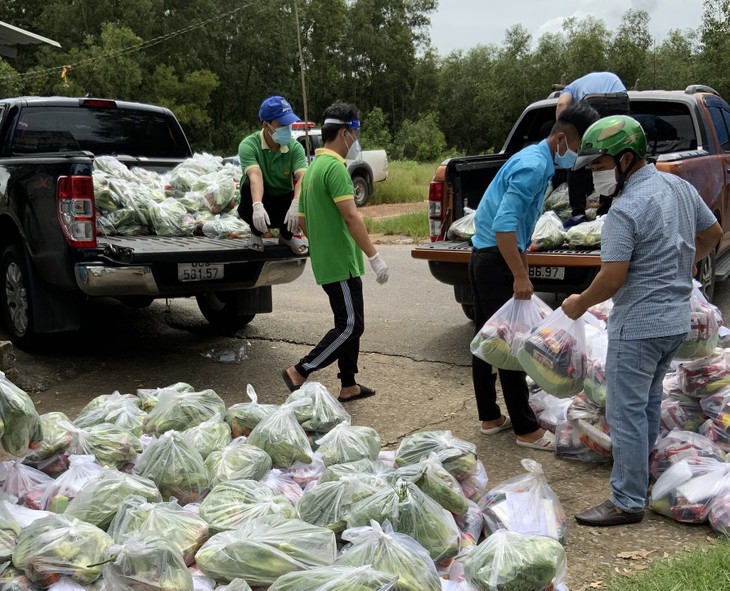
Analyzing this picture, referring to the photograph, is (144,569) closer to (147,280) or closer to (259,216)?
(147,280)

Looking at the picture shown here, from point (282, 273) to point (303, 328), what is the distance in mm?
1404

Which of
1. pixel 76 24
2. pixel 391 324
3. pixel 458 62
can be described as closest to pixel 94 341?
pixel 391 324

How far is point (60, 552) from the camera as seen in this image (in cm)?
295

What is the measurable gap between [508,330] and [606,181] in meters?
1.14

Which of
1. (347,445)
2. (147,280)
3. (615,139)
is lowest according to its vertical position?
(347,445)

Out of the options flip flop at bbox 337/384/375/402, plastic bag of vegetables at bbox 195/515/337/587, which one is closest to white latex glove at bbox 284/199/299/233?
flip flop at bbox 337/384/375/402

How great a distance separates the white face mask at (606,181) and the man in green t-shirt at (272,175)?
2.68m

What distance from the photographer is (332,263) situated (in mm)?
5363

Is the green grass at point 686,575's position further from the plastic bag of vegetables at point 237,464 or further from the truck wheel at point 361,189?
the truck wheel at point 361,189

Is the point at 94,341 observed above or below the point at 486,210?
below

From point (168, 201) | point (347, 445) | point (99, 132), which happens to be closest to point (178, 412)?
point (347, 445)

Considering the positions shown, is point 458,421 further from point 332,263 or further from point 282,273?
point 282,273

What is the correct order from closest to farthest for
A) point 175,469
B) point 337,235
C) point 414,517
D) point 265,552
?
point 265,552
point 414,517
point 175,469
point 337,235

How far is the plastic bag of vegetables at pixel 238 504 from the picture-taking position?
3271 mm
